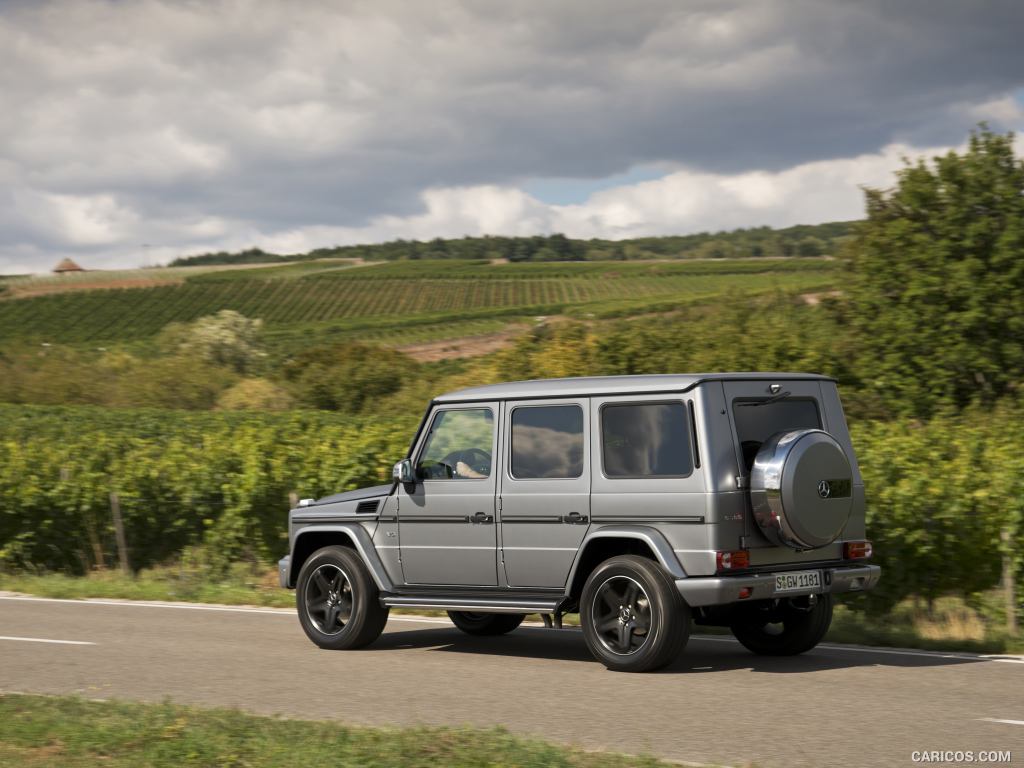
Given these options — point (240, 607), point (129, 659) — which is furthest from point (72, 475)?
point (129, 659)

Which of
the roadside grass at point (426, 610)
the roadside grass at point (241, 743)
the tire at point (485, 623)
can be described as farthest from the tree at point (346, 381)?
the roadside grass at point (241, 743)

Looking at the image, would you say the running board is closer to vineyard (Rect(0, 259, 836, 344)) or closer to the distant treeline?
vineyard (Rect(0, 259, 836, 344))

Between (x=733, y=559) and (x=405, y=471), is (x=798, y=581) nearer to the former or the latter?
(x=733, y=559)

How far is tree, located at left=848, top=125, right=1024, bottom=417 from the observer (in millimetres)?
30422

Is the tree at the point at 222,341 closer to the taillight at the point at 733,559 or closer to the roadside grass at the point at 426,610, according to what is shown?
the roadside grass at the point at 426,610

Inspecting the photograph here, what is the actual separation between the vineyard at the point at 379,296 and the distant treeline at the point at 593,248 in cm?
724

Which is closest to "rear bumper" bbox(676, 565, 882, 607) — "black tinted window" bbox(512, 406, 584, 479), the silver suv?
the silver suv

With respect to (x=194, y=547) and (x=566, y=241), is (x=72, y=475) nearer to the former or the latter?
(x=194, y=547)

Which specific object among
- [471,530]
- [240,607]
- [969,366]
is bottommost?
[240,607]

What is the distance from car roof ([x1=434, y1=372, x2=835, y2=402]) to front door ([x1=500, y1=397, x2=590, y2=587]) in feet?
0.26

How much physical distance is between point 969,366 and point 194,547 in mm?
21120

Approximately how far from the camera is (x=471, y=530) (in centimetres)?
941

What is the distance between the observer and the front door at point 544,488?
28.9ft

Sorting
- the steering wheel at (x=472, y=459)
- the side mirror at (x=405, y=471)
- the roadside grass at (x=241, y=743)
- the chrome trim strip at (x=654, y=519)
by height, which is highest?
the steering wheel at (x=472, y=459)
